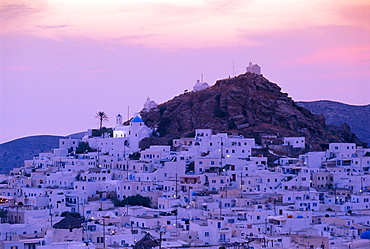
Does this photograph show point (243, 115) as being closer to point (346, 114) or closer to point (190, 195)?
point (190, 195)

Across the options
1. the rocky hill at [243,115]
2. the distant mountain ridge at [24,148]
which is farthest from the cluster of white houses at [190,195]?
the distant mountain ridge at [24,148]

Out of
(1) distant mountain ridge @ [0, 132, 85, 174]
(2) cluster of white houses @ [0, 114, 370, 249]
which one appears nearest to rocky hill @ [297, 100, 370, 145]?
(1) distant mountain ridge @ [0, 132, 85, 174]

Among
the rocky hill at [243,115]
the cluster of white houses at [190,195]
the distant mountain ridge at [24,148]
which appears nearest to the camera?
the cluster of white houses at [190,195]

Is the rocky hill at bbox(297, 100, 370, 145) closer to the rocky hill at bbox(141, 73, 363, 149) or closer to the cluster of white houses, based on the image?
the rocky hill at bbox(141, 73, 363, 149)

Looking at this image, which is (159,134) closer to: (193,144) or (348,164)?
(193,144)

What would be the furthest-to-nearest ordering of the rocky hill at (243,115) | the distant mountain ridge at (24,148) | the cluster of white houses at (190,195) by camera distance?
1. the distant mountain ridge at (24,148)
2. the rocky hill at (243,115)
3. the cluster of white houses at (190,195)

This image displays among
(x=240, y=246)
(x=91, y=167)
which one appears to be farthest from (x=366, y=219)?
(x=91, y=167)

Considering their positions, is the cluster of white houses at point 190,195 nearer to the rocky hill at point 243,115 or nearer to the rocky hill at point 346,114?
the rocky hill at point 243,115
